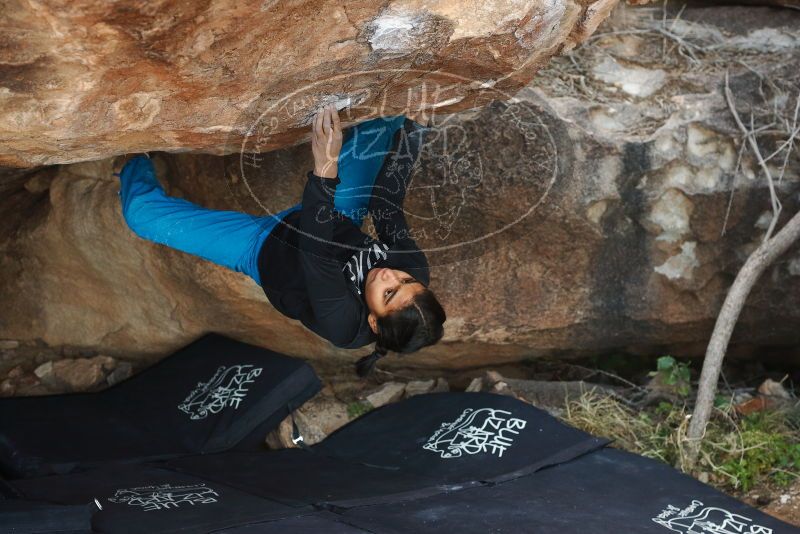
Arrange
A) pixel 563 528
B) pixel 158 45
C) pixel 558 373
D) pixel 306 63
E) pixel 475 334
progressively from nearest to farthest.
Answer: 1. pixel 158 45
2. pixel 306 63
3. pixel 563 528
4. pixel 475 334
5. pixel 558 373

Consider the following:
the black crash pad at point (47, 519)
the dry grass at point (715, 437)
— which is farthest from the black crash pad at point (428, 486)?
the dry grass at point (715, 437)

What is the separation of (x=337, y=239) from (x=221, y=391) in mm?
1229

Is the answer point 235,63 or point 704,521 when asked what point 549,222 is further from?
point 235,63

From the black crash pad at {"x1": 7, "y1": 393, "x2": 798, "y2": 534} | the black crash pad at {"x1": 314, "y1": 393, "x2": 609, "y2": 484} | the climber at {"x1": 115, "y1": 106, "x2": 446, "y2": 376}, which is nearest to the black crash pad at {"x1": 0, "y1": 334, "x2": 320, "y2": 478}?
the black crash pad at {"x1": 7, "y1": 393, "x2": 798, "y2": 534}

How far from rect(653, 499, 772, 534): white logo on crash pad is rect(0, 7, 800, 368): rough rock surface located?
4.22 feet

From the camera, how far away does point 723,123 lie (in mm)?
3979

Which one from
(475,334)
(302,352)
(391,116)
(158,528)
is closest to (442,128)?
(391,116)

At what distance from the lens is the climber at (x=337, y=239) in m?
2.93

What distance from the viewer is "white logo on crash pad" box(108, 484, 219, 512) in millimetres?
3035

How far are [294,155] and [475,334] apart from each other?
1.21m

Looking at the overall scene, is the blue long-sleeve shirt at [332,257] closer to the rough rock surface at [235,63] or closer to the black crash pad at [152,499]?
the rough rock surface at [235,63]

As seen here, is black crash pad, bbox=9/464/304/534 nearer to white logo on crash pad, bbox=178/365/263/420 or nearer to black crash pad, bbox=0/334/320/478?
black crash pad, bbox=0/334/320/478

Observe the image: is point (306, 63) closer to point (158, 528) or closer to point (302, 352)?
point (158, 528)

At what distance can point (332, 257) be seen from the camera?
3014 millimetres
